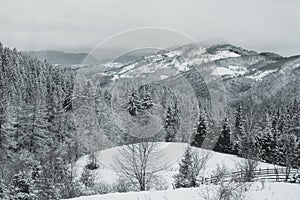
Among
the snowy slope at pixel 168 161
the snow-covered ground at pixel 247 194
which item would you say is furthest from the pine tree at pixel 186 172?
the snow-covered ground at pixel 247 194

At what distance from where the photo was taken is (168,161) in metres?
38.3

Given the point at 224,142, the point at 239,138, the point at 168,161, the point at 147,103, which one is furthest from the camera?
the point at 147,103

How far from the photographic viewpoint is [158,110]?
61.2 metres

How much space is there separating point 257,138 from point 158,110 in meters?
22.7

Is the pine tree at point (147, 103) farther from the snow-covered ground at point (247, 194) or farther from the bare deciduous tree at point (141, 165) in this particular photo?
the snow-covered ground at point (247, 194)

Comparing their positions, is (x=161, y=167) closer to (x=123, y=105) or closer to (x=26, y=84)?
(x=123, y=105)

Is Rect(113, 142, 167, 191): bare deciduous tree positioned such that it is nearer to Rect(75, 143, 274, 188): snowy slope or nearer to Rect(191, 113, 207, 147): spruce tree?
Rect(75, 143, 274, 188): snowy slope

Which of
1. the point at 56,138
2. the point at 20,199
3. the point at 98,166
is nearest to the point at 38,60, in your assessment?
the point at 56,138

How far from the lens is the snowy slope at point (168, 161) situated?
35.3 m

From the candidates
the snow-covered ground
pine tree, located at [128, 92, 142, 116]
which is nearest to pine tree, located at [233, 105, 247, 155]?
pine tree, located at [128, 92, 142, 116]

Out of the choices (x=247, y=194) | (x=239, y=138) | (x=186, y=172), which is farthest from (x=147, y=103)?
(x=247, y=194)

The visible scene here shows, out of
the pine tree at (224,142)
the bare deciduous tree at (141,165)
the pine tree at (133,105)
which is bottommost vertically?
the bare deciduous tree at (141,165)

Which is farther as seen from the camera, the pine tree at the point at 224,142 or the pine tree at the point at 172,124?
the pine tree at the point at 172,124

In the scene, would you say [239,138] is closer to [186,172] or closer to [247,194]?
[186,172]
